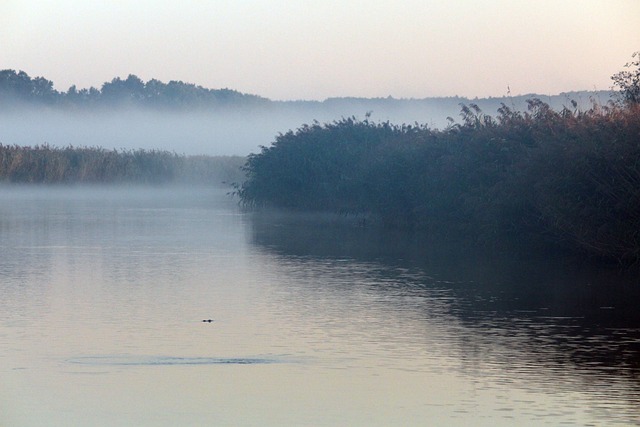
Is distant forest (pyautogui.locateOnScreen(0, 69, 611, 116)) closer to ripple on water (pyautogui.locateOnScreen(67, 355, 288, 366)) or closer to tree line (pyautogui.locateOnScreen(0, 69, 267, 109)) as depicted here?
tree line (pyautogui.locateOnScreen(0, 69, 267, 109))

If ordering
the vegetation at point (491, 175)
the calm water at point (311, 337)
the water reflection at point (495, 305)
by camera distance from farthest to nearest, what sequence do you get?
the vegetation at point (491, 175) → the water reflection at point (495, 305) → the calm water at point (311, 337)

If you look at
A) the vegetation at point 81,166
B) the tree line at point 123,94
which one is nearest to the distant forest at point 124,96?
the tree line at point 123,94

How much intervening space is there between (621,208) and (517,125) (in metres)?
6.57

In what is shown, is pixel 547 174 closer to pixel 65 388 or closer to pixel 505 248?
pixel 505 248

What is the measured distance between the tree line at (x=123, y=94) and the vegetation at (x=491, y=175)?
7534 cm

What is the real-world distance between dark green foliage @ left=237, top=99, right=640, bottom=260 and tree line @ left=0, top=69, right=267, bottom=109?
75417 millimetres

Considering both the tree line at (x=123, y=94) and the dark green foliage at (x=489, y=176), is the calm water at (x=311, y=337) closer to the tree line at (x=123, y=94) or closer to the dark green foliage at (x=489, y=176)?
the dark green foliage at (x=489, y=176)

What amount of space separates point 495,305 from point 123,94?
104492 millimetres

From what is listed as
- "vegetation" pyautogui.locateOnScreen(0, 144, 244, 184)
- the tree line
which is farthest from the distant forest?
"vegetation" pyautogui.locateOnScreen(0, 144, 244, 184)

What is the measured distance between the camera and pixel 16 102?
110188mm

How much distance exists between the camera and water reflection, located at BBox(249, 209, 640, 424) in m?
10.6

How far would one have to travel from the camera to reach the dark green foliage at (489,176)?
19.6 metres

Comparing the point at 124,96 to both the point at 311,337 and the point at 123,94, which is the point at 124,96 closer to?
the point at 123,94

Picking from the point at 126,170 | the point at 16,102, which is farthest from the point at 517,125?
the point at 16,102
